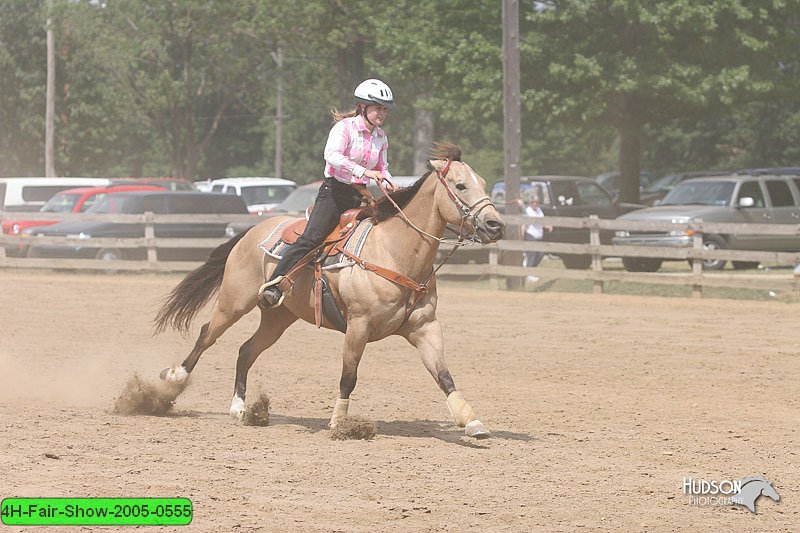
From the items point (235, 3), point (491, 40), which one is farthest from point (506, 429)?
point (235, 3)

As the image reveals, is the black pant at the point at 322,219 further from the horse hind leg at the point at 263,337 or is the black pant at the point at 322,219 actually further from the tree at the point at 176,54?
the tree at the point at 176,54

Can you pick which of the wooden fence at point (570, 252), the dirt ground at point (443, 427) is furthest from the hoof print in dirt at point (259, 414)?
the wooden fence at point (570, 252)

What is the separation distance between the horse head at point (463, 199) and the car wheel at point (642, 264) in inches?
675

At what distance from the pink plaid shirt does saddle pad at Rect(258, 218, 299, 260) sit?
80 centimetres

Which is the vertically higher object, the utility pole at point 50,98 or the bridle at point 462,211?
the utility pole at point 50,98

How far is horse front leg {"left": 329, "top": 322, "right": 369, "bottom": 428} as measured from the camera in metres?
8.82

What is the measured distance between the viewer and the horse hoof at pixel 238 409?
9755 millimetres


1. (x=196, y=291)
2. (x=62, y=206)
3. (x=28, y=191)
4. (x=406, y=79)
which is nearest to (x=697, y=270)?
(x=196, y=291)

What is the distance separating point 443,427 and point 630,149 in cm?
2410

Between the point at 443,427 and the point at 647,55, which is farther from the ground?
the point at 647,55

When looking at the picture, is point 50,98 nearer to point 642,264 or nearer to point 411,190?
point 642,264

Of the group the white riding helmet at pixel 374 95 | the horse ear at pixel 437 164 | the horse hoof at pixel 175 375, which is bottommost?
the horse hoof at pixel 175 375

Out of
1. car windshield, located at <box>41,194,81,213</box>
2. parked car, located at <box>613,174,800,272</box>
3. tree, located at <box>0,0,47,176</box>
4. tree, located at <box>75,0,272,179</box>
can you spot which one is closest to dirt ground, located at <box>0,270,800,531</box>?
parked car, located at <box>613,174,800,272</box>

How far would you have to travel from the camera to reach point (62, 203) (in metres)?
29.2
